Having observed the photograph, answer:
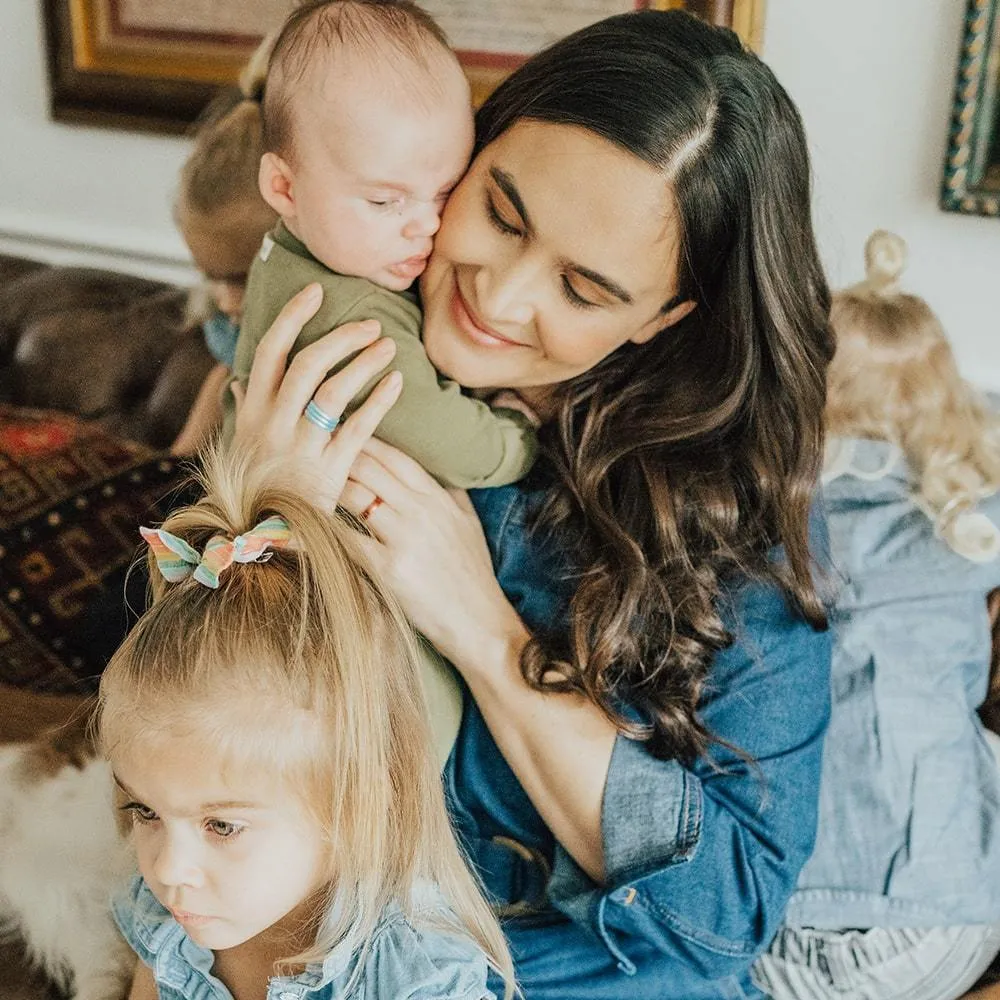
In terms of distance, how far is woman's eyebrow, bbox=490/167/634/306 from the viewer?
1231 mm

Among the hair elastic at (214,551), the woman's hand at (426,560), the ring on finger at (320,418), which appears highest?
the ring on finger at (320,418)

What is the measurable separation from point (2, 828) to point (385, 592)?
2.11 ft

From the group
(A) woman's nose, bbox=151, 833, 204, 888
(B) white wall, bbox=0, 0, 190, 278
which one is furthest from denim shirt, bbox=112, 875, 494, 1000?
(B) white wall, bbox=0, 0, 190, 278

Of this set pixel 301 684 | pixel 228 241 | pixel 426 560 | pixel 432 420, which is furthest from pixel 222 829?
Result: pixel 228 241

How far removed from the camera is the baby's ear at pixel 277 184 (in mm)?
1322

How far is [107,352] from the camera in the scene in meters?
2.40

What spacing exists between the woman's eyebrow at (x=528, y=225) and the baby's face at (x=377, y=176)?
78 millimetres

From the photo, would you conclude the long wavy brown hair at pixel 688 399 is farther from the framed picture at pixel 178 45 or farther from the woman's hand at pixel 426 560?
the framed picture at pixel 178 45

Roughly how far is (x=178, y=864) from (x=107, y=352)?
1.55 m

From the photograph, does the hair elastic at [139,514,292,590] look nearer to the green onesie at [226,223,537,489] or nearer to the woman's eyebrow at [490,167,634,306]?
the green onesie at [226,223,537,489]

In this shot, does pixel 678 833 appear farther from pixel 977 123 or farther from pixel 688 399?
pixel 977 123

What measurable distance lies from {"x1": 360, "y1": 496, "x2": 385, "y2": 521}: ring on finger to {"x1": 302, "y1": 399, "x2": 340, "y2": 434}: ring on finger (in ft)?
0.32

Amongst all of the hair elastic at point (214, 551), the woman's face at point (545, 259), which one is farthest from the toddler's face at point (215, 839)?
the woman's face at point (545, 259)

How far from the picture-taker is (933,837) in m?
1.59
